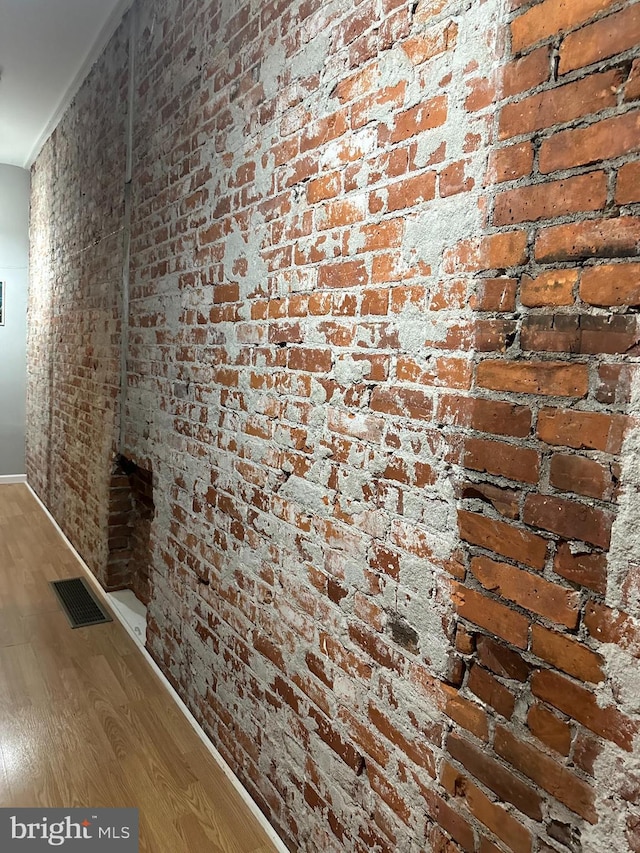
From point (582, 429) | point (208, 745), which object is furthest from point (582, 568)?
point (208, 745)

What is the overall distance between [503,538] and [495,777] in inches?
17.5

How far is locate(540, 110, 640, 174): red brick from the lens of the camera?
88 centimetres

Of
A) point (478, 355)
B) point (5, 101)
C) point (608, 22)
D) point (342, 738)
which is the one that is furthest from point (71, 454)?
point (608, 22)

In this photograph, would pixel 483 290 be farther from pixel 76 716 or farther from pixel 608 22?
pixel 76 716

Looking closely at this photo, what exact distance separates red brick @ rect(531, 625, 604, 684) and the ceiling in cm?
356

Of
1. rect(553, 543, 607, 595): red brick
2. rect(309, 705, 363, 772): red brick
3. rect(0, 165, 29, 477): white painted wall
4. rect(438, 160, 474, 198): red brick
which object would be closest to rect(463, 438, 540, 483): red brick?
rect(553, 543, 607, 595): red brick

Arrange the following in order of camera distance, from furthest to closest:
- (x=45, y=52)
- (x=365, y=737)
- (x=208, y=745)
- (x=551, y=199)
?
(x=45, y=52)
(x=208, y=745)
(x=365, y=737)
(x=551, y=199)

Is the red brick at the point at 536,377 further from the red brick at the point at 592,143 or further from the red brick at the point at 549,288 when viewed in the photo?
the red brick at the point at 592,143

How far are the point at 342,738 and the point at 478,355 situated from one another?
105cm

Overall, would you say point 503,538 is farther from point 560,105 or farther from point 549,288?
point 560,105

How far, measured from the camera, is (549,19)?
99cm

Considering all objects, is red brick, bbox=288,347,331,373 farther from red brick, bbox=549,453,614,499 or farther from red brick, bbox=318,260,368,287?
red brick, bbox=549,453,614,499

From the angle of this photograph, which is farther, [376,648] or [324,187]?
[324,187]

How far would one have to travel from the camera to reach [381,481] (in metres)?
1.38
